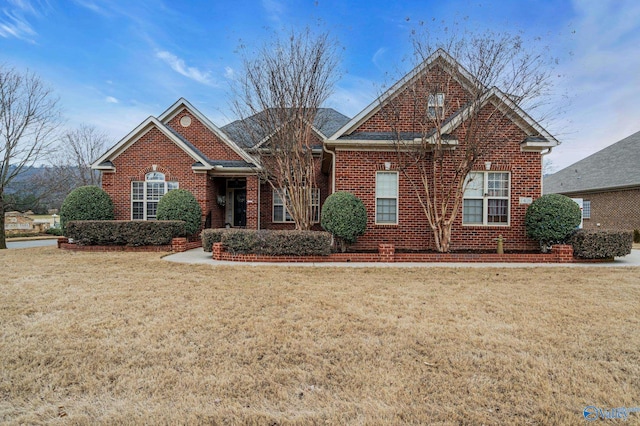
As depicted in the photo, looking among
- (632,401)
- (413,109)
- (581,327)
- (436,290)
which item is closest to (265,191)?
(413,109)

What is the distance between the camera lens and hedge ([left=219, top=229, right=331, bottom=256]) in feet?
29.8

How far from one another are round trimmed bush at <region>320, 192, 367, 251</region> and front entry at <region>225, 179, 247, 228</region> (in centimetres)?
786

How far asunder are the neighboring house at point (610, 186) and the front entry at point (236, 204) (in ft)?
78.7

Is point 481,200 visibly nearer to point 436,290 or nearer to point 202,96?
point 436,290

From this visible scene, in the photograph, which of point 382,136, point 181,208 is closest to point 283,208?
point 181,208

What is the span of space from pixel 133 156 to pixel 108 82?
7.57 metres

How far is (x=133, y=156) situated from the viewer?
13648 millimetres

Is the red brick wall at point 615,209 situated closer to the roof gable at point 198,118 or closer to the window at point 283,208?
the window at point 283,208

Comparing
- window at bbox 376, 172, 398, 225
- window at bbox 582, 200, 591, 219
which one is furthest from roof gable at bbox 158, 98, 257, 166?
window at bbox 582, 200, 591, 219

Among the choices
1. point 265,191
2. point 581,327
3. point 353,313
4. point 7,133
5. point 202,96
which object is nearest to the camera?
point 581,327

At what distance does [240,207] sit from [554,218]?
44.2 feet

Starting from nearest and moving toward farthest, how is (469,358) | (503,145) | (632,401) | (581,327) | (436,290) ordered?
(632,401), (469,358), (581,327), (436,290), (503,145)

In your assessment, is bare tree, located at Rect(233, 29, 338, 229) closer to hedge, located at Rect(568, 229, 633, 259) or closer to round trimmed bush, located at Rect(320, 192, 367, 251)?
round trimmed bush, located at Rect(320, 192, 367, 251)

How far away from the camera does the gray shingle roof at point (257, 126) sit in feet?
39.8
